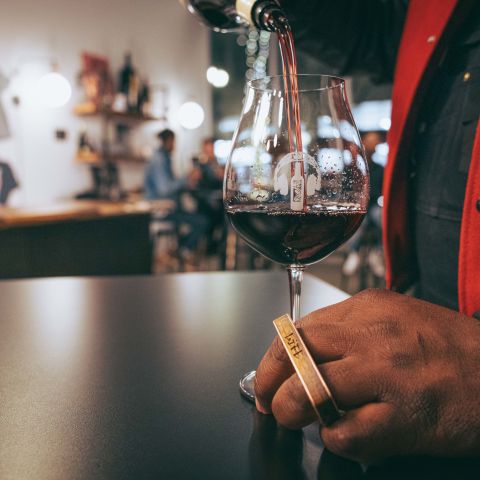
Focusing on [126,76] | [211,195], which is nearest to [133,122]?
[126,76]

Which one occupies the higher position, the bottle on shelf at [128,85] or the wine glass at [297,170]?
the bottle on shelf at [128,85]

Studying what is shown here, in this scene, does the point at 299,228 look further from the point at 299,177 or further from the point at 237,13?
the point at 237,13

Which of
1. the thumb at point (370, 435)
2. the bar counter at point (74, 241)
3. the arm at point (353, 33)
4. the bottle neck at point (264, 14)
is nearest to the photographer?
the thumb at point (370, 435)

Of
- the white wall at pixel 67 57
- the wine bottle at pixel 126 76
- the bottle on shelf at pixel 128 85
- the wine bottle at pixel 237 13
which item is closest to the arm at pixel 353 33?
the wine bottle at pixel 237 13

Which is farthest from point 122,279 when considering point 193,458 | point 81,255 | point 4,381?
point 81,255

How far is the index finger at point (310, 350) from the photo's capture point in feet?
1.00

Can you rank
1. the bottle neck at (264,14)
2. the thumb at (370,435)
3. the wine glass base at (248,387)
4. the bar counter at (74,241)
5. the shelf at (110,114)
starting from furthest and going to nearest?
the shelf at (110,114)
the bar counter at (74,241)
the bottle neck at (264,14)
the wine glass base at (248,387)
the thumb at (370,435)

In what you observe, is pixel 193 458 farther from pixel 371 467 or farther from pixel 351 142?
pixel 351 142

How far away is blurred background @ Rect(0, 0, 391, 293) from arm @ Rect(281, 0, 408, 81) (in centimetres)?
186

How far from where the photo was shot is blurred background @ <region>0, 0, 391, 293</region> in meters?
4.32

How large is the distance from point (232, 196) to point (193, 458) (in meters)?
0.25

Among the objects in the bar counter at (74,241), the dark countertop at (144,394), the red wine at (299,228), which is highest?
the red wine at (299,228)

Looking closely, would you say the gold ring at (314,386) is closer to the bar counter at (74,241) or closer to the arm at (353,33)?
the arm at (353,33)

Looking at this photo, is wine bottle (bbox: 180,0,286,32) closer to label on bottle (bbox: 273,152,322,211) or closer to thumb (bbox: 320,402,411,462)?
label on bottle (bbox: 273,152,322,211)
